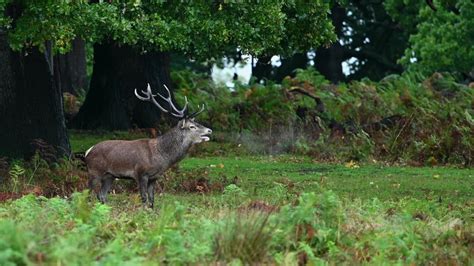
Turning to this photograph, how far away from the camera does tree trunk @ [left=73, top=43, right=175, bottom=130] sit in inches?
1154

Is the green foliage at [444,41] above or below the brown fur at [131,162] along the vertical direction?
above

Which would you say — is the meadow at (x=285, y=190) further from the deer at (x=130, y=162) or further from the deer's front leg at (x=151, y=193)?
the deer at (x=130, y=162)

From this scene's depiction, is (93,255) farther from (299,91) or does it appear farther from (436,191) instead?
(299,91)

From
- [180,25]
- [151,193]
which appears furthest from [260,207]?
[180,25]

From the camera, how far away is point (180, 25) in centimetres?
2255

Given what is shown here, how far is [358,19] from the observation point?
56219mm

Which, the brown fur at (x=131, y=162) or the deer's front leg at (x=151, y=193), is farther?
the brown fur at (x=131, y=162)

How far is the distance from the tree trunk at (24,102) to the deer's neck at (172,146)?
3.94 meters

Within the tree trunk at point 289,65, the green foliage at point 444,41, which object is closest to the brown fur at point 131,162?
the green foliage at point 444,41

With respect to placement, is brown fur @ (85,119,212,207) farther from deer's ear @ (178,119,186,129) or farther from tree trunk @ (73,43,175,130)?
tree trunk @ (73,43,175,130)

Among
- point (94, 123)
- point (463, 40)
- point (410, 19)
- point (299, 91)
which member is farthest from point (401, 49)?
point (94, 123)

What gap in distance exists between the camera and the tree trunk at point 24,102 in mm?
22734

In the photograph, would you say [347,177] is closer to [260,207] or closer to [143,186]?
[143,186]

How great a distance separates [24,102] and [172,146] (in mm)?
4431
